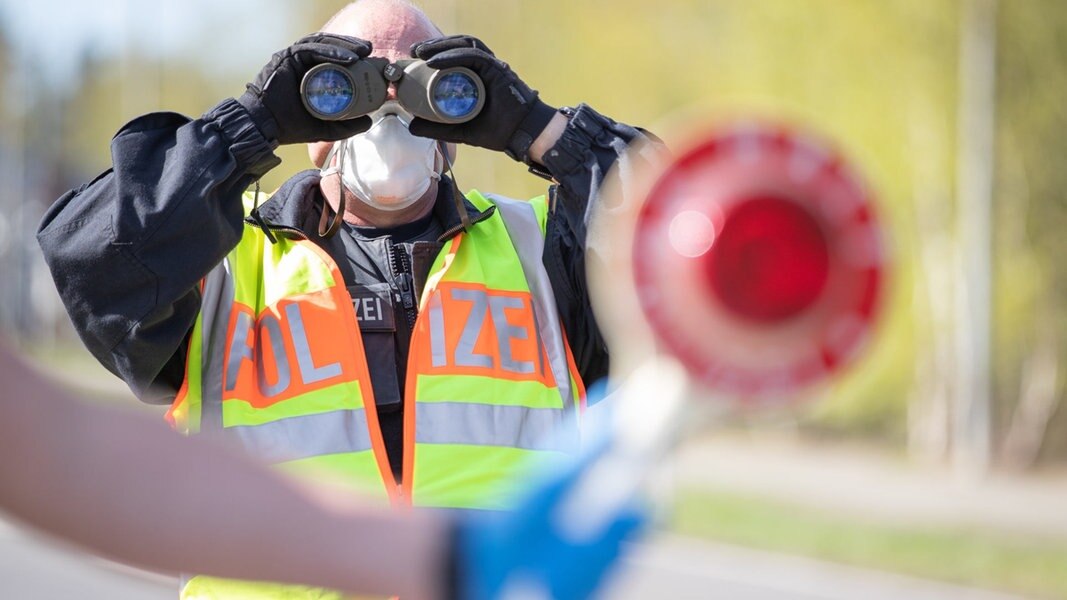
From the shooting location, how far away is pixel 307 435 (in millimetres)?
2740

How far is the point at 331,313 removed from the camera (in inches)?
111

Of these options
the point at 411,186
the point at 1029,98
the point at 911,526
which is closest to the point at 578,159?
the point at 411,186

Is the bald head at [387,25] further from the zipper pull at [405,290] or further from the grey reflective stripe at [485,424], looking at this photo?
the grey reflective stripe at [485,424]

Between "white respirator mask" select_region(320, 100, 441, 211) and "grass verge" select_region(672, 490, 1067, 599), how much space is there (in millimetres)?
6871

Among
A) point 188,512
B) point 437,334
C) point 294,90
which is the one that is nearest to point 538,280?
point 437,334

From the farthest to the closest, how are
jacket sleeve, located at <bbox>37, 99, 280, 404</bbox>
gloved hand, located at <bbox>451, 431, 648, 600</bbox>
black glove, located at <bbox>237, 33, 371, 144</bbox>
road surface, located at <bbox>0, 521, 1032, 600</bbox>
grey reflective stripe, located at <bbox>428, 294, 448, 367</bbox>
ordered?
road surface, located at <bbox>0, 521, 1032, 600</bbox>
grey reflective stripe, located at <bbox>428, 294, 448, 367</bbox>
black glove, located at <bbox>237, 33, 371, 144</bbox>
jacket sleeve, located at <bbox>37, 99, 280, 404</bbox>
gloved hand, located at <bbox>451, 431, 648, 600</bbox>

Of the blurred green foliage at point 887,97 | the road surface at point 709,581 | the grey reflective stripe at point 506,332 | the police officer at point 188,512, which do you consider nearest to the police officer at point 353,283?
the grey reflective stripe at point 506,332

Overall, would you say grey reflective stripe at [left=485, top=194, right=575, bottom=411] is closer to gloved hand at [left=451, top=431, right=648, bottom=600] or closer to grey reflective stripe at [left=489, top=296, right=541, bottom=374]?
grey reflective stripe at [left=489, top=296, right=541, bottom=374]

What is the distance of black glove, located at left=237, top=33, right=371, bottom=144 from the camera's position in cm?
269

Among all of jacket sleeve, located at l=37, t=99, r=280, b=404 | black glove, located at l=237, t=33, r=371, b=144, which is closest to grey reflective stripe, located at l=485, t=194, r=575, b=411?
black glove, located at l=237, t=33, r=371, b=144

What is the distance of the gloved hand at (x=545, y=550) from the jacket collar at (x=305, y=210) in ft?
6.34

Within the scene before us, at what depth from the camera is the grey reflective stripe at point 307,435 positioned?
2.71 metres

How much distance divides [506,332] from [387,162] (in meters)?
0.42

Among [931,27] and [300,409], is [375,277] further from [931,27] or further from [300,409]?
[931,27]
